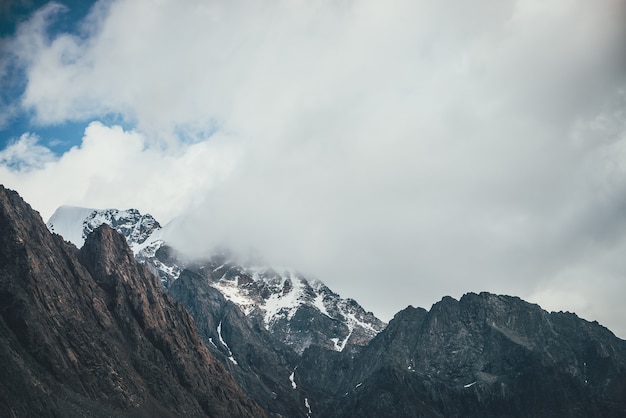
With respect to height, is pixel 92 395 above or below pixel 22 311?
below

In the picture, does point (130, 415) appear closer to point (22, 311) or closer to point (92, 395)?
point (92, 395)

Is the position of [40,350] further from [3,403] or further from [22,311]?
[3,403]

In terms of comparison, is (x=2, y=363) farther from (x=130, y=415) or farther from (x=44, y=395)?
(x=130, y=415)

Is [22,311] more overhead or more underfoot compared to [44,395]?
more overhead

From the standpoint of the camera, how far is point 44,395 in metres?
164

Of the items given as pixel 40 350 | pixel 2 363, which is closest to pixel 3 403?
pixel 2 363

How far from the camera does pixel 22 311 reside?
196625 millimetres

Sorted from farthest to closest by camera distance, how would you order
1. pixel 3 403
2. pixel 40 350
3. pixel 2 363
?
pixel 40 350
pixel 2 363
pixel 3 403

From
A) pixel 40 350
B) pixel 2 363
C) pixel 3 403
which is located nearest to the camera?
pixel 3 403

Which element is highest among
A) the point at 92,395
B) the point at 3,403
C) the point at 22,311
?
the point at 22,311

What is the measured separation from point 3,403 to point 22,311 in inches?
2294

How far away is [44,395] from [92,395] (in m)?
31.6

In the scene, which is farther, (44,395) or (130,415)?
(130,415)

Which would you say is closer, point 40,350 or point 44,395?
point 44,395
